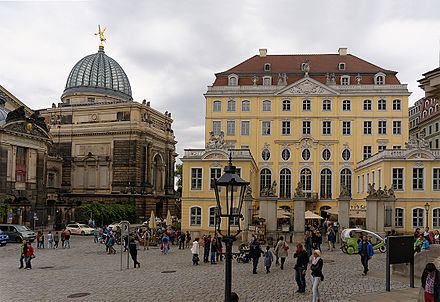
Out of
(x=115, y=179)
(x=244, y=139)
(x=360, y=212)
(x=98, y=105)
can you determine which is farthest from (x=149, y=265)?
(x=98, y=105)

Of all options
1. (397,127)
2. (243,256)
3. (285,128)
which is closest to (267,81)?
(285,128)

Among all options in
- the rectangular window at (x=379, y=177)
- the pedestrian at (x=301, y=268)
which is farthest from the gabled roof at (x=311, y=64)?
the pedestrian at (x=301, y=268)

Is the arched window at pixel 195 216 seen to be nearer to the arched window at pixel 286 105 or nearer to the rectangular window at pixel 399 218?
the rectangular window at pixel 399 218

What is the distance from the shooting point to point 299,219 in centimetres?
3594

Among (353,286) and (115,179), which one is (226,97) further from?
(353,286)

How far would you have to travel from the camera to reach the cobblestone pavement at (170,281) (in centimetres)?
1631

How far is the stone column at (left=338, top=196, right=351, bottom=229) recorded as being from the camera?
35.9 metres

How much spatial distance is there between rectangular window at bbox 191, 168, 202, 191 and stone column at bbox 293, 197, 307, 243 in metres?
8.86

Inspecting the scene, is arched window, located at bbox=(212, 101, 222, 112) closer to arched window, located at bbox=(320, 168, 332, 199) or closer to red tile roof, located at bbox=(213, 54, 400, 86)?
red tile roof, located at bbox=(213, 54, 400, 86)

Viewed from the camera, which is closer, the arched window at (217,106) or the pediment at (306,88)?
the pediment at (306,88)

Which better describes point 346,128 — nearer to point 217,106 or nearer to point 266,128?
point 266,128

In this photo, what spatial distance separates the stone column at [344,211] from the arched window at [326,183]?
15.6 meters

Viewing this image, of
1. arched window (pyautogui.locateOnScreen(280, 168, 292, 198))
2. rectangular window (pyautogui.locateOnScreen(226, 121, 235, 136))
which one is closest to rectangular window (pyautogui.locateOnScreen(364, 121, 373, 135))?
arched window (pyautogui.locateOnScreen(280, 168, 292, 198))

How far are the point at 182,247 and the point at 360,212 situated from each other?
49.2 feet
